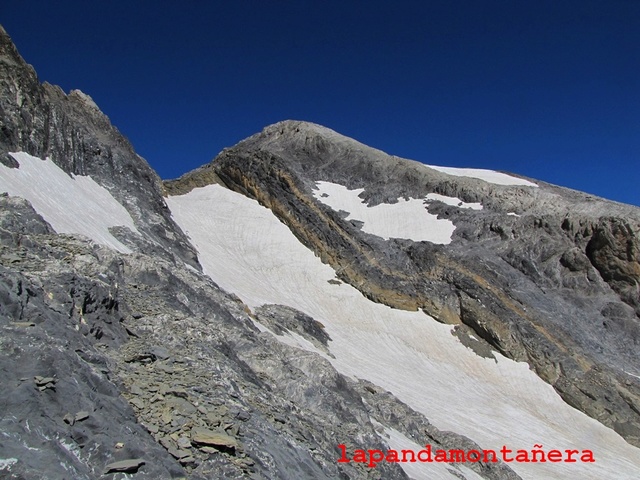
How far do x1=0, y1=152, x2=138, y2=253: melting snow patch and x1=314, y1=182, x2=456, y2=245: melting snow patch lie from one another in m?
26.7

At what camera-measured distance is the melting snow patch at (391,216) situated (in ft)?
158

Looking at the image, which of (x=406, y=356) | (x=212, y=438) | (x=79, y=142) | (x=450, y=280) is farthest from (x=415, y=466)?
(x=450, y=280)

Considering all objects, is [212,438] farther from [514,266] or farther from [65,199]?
[514,266]

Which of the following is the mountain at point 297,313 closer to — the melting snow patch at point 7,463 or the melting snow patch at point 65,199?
the melting snow patch at point 7,463

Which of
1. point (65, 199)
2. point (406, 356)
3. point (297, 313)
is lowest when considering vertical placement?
point (65, 199)

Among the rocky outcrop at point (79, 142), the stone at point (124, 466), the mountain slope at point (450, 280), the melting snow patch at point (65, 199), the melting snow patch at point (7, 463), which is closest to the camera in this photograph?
the melting snow patch at point (7, 463)

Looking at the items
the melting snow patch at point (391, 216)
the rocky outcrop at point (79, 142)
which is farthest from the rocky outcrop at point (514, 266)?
the rocky outcrop at point (79, 142)

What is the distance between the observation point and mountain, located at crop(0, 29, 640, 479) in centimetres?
698

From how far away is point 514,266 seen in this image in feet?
147

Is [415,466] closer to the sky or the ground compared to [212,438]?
closer to the sky

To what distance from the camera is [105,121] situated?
34312 millimetres

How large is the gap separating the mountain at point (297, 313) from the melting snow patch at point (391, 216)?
0.90ft

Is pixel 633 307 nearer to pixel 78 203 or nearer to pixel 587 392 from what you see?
pixel 587 392

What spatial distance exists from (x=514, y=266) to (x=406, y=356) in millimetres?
16795
